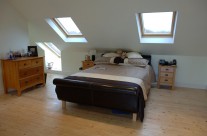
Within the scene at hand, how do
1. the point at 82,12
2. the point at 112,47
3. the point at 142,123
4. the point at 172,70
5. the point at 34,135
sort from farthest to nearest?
the point at 112,47 → the point at 172,70 → the point at 82,12 → the point at 142,123 → the point at 34,135

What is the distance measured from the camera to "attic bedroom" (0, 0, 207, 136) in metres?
2.46

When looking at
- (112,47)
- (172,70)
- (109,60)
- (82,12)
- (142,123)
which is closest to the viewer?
(142,123)

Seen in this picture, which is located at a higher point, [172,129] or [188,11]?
[188,11]

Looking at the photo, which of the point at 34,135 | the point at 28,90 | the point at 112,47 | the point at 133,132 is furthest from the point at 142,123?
the point at 28,90

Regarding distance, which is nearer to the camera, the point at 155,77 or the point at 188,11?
the point at 188,11

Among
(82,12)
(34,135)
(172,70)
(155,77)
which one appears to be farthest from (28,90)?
(172,70)

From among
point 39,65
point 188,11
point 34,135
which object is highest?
point 188,11

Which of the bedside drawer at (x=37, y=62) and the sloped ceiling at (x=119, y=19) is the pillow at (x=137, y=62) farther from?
the bedside drawer at (x=37, y=62)

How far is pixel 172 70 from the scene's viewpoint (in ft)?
12.9

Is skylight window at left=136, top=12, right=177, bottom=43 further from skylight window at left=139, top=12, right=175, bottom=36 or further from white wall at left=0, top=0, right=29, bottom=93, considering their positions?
white wall at left=0, top=0, right=29, bottom=93

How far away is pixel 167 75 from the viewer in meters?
4.00

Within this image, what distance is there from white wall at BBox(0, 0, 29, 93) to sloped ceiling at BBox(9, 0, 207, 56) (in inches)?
7.1

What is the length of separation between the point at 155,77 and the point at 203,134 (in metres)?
2.22

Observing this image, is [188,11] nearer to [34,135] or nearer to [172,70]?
[172,70]
